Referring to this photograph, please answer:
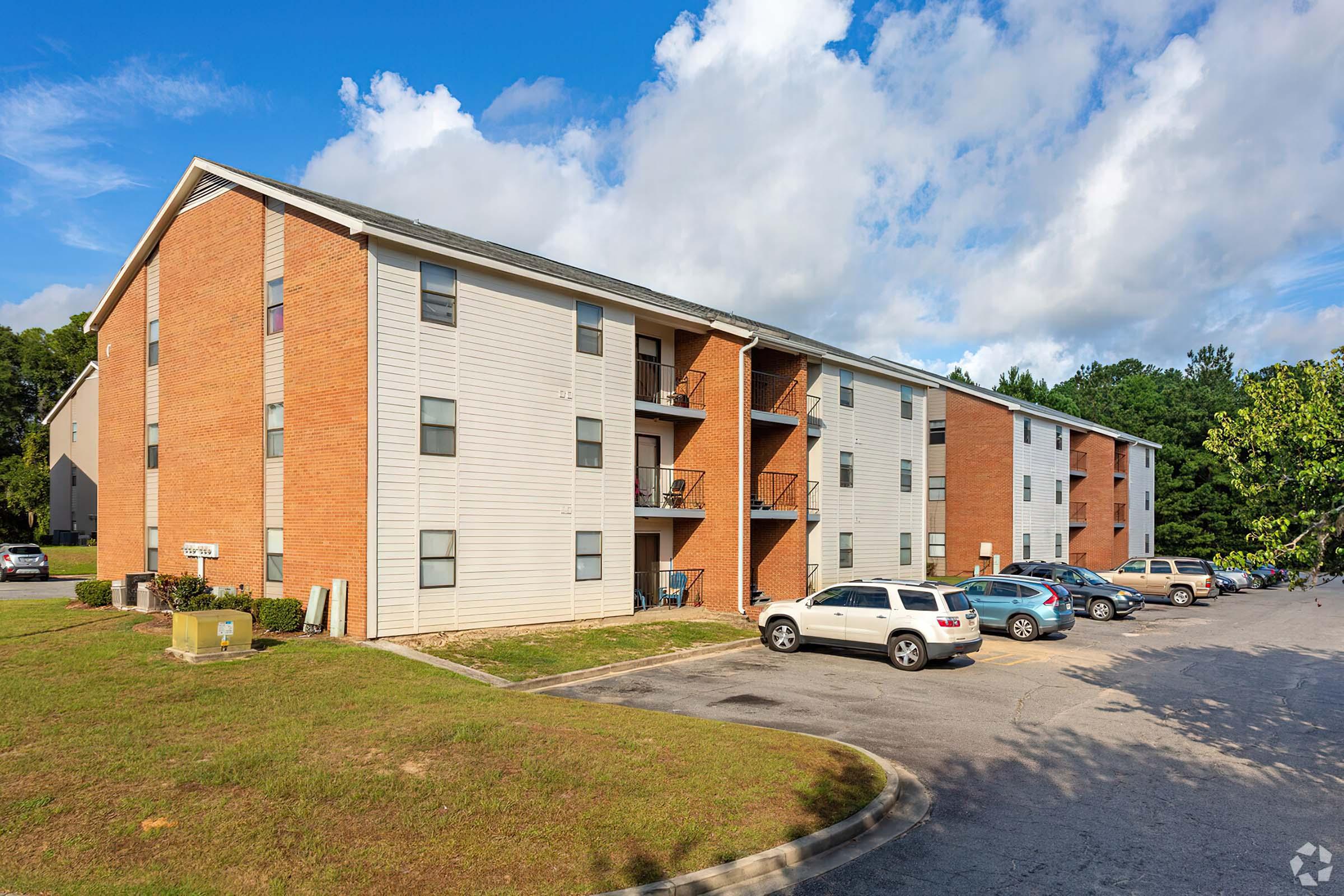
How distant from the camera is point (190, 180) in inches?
877

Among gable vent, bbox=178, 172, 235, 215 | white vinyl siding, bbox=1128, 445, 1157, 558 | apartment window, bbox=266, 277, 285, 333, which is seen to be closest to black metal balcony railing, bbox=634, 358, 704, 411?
apartment window, bbox=266, 277, 285, 333

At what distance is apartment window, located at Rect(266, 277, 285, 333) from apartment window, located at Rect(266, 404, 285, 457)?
1795 mm

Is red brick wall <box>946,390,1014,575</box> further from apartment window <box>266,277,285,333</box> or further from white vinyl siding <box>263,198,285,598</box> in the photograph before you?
apartment window <box>266,277,285,333</box>

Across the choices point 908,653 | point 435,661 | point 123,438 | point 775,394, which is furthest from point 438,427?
point 123,438

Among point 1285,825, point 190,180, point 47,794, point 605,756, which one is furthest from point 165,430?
point 1285,825

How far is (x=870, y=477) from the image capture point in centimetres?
3180

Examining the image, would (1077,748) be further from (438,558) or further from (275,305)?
(275,305)

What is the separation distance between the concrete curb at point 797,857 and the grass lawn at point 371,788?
0.57 feet

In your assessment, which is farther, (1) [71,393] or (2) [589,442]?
(1) [71,393]

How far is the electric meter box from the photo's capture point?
13898mm

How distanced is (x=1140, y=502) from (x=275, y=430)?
57.1 metres

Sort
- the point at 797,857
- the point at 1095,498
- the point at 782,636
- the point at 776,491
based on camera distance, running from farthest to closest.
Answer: the point at 1095,498 < the point at 776,491 < the point at 782,636 < the point at 797,857

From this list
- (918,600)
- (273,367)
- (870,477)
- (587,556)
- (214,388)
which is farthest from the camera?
(870,477)
